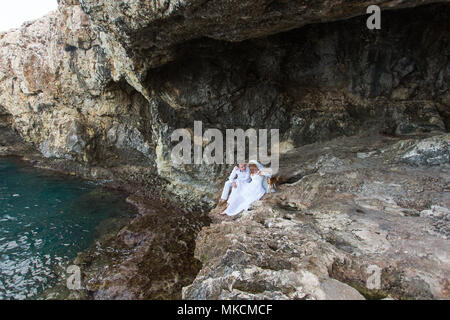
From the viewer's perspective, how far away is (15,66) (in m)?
17.0

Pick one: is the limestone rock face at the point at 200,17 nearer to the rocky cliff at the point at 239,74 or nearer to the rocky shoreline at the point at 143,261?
the rocky cliff at the point at 239,74

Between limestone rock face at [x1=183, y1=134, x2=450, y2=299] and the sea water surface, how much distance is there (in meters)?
5.21

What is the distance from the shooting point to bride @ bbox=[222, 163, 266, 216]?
724 cm

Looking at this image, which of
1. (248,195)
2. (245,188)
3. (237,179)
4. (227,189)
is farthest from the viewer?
(227,189)

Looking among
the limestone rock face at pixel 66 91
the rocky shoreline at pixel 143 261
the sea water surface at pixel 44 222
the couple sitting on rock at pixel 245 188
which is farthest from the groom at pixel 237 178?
the limestone rock face at pixel 66 91

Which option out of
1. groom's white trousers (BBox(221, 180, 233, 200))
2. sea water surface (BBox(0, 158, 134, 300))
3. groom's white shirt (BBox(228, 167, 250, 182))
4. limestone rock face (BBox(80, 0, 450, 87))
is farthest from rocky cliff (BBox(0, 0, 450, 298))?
sea water surface (BBox(0, 158, 134, 300))

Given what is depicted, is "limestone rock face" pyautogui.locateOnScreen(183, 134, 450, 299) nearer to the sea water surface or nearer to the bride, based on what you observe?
the bride

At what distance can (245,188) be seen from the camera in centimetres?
749

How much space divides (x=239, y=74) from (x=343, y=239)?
820 cm

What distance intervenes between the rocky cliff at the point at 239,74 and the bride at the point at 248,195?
1.05m

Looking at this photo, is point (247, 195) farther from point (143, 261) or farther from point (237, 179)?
point (143, 261)

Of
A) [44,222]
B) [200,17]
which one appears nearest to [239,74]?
[200,17]

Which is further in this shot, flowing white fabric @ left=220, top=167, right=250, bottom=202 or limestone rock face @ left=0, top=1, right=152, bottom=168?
limestone rock face @ left=0, top=1, right=152, bottom=168
